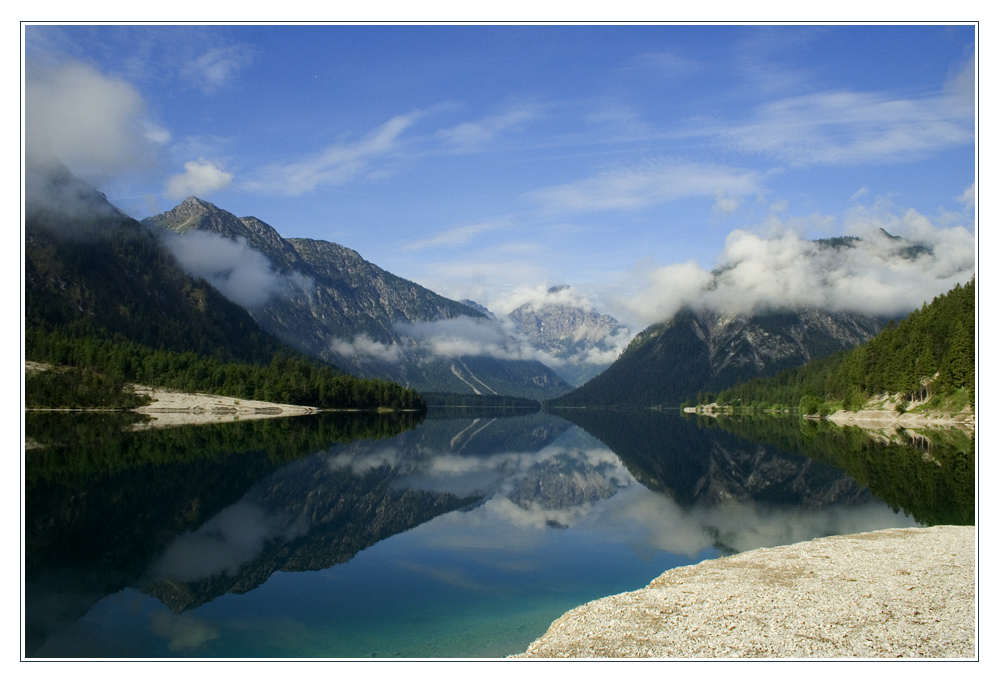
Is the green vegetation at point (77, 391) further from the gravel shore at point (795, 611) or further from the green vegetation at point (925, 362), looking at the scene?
the green vegetation at point (925, 362)

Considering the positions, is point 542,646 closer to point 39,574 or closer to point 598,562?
point 598,562

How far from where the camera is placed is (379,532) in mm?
38125

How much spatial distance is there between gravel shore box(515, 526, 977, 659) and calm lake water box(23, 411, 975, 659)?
2.60 m

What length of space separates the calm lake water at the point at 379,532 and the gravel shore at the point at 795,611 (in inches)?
102

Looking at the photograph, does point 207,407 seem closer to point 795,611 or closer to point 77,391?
point 77,391

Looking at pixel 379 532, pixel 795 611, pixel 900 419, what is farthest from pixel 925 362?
pixel 795 611

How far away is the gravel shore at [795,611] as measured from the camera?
56.7ft

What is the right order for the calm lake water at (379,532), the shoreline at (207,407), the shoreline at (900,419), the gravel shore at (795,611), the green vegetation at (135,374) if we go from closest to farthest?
the gravel shore at (795,611) < the calm lake water at (379,532) < the shoreline at (900,419) < the green vegetation at (135,374) < the shoreline at (207,407)

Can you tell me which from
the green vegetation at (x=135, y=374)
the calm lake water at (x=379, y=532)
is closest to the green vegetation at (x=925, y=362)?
the calm lake water at (x=379, y=532)

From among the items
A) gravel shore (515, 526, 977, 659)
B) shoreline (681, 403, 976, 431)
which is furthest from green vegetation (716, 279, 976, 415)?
gravel shore (515, 526, 977, 659)

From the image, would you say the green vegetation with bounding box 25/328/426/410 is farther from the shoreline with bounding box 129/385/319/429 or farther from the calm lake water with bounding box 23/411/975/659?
the calm lake water with bounding box 23/411/975/659

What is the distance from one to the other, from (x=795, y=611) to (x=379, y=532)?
2388cm

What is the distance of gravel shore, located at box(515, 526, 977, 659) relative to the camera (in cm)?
1728
